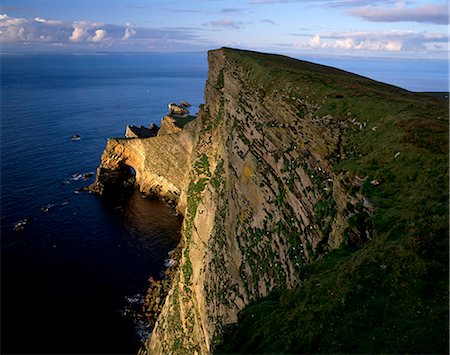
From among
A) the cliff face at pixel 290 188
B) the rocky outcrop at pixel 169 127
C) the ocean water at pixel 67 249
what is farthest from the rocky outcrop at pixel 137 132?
the cliff face at pixel 290 188

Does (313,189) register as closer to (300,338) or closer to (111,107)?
(300,338)

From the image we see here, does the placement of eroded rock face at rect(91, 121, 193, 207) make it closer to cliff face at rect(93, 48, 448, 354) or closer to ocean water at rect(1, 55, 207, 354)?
ocean water at rect(1, 55, 207, 354)

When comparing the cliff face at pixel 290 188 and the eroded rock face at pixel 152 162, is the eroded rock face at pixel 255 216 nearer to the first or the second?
the cliff face at pixel 290 188

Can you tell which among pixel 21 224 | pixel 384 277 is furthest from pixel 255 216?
pixel 21 224

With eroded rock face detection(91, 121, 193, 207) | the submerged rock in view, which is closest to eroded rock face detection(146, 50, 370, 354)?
eroded rock face detection(91, 121, 193, 207)

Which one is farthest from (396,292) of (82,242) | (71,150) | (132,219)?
(71,150)
